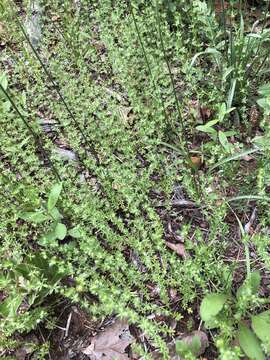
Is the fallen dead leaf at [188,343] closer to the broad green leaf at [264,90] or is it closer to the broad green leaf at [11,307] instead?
the broad green leaf at [11,307]

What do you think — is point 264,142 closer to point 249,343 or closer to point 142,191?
point 142,191

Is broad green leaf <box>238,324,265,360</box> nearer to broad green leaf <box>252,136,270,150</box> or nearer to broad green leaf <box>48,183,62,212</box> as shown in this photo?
broad green leaf <box>252,136,270,150</box>

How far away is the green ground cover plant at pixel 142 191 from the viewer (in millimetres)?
1731

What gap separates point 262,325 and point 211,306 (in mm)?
206

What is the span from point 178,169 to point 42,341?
1122 mm

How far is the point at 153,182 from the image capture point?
2189 millimetres

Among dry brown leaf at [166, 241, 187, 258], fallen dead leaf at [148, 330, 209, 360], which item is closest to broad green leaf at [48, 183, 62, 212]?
dry brown leaf at [166, 241, 187, 258]

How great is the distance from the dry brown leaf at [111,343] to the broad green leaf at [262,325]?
554 mm

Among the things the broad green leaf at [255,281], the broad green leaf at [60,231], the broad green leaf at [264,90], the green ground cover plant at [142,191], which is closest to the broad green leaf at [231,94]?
the green ground cover plant at [142,191]

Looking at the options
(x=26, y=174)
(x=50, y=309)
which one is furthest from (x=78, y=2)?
(x=50, y=309)

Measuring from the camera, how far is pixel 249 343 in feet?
5.19

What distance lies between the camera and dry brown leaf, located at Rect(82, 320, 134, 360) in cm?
183

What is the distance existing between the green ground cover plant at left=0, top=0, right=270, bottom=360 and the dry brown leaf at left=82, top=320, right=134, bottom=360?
1.3 inches

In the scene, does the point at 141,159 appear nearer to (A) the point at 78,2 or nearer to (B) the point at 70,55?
(B) the point at 70,55
